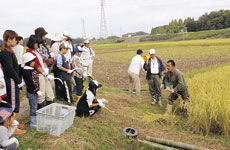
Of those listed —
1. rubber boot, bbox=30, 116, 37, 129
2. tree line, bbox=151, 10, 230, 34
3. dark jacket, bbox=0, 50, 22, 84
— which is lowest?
rubber boot, bbox=30, 116, 37, 129

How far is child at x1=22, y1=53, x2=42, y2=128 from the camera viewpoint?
3.38 metres

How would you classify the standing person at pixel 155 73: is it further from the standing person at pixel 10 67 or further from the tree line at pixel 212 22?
the tree line at pixel 212 22

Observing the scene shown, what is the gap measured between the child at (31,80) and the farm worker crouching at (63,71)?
0.90 m

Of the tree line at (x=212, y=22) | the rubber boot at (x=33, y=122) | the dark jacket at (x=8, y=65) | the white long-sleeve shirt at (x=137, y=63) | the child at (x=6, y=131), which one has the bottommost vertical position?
the rubber boot at (x=33, y=122)

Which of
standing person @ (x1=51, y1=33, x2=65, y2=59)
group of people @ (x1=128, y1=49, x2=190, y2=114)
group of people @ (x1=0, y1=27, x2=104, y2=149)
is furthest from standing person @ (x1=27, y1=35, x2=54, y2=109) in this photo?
group of people @ (x1=128, y1=49, x2=190, y2=114)

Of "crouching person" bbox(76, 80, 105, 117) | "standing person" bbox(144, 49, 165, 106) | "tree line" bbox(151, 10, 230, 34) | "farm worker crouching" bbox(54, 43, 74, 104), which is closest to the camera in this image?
"crouching person" bbox(76, 80, 105, 117)

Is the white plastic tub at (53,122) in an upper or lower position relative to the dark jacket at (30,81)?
lower

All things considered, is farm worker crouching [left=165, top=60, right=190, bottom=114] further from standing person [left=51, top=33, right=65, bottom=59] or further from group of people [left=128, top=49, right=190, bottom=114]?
standing person [left=51, top=33, right=65, bottom=59]

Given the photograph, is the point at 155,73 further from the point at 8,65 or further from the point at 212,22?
the point at 212,22

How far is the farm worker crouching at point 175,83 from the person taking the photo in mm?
4840

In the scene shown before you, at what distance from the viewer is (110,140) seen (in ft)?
11.8

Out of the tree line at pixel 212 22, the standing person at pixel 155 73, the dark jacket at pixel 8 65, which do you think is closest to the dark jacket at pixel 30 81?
the dark jacket at pixel 8 65

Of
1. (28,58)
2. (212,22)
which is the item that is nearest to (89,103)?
(28,58)

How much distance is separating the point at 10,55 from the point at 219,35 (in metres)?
54.7
